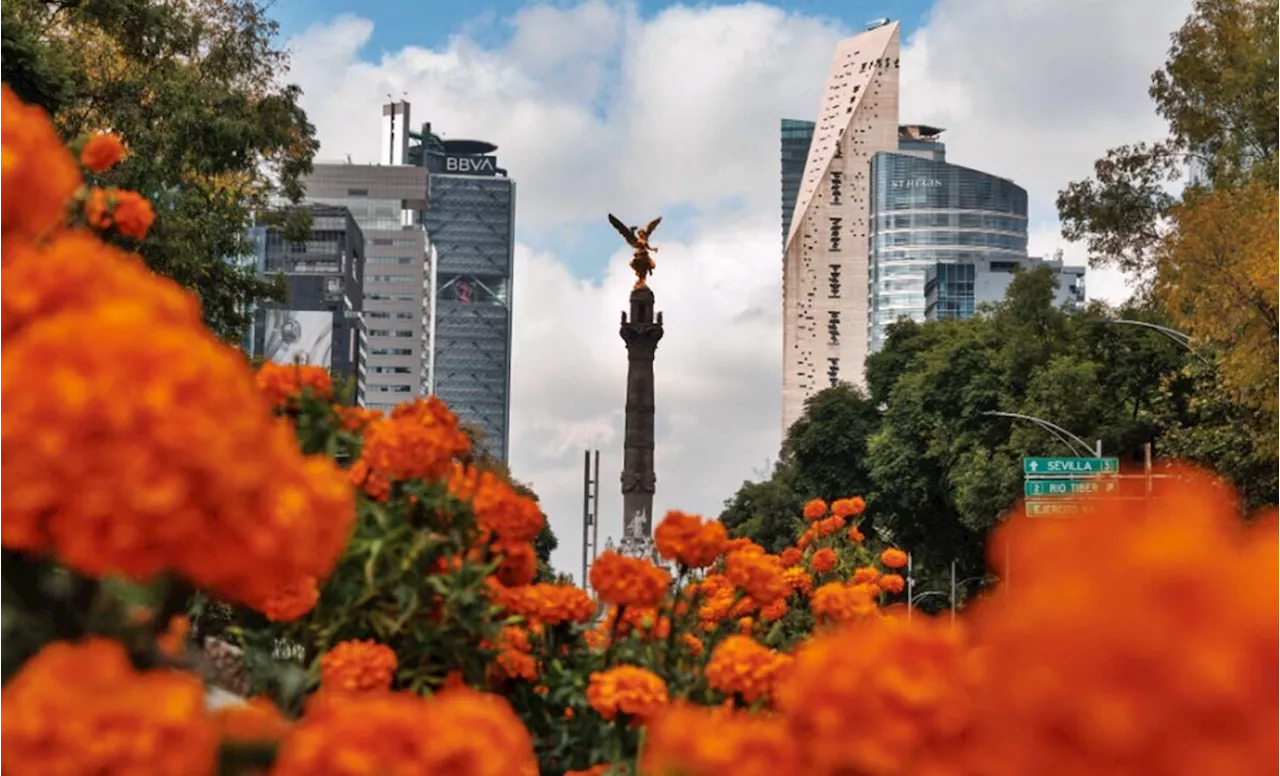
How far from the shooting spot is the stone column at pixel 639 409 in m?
47.6

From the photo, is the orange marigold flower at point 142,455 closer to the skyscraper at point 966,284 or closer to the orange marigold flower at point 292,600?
the orange marigold flower at point 292,600

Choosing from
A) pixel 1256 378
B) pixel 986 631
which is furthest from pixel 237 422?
pixel 1256 378

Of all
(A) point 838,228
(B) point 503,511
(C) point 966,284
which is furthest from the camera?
(A) point 838,228

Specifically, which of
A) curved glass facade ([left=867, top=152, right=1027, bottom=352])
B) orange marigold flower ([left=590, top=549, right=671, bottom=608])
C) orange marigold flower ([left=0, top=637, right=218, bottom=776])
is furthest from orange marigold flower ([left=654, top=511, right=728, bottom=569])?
curved glass facade ([left=867, top=152, right=1027, bottom=352])

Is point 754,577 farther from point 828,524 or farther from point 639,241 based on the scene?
point 639,241

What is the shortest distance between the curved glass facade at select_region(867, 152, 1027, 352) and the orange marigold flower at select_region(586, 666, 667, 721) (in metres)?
177

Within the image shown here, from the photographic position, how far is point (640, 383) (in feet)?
157

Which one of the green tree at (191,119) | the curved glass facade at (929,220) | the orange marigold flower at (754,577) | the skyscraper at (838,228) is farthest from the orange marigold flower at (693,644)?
the curved glass facade at (929,220)

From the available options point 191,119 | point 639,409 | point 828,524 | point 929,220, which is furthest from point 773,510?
point 929,220

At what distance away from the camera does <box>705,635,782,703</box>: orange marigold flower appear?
3.40m

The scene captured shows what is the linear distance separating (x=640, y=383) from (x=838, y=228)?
117654 millimetres

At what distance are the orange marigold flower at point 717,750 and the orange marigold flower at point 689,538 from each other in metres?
2.06

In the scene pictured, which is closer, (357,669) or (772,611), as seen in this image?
(357,669)

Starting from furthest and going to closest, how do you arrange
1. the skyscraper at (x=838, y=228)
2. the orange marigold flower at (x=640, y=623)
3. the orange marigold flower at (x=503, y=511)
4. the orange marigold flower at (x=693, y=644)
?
the skyscraper at (x=838, y=228)
the orange marigold flower at (x=693, y=644)
the orange marigold flower at (x=640, y=623)
the orange marigold flower at (x=503, y=511)
